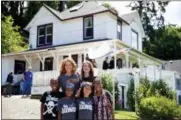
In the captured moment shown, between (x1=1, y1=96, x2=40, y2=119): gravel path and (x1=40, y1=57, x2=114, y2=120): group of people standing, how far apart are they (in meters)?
0.18

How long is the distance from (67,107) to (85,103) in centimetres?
9

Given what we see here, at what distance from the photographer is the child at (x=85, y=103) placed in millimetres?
1819

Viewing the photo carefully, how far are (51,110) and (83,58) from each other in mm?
751

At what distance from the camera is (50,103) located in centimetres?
188

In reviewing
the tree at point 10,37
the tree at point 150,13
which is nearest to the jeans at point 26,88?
the tree at point 10,37

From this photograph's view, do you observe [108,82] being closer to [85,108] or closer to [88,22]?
[85,108]

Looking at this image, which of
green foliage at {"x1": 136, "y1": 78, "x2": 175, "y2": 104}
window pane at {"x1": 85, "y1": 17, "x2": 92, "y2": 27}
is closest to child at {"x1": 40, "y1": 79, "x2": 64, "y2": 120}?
green foliage at {"x1": 136, "y1": 78, "x2": 175, "y2": 104}

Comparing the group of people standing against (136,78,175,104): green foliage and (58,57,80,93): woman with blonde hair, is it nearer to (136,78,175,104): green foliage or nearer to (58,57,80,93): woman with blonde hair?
(58,57,80,93): woman with blonde hair

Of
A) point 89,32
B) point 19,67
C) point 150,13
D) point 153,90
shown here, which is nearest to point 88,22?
point 89,32

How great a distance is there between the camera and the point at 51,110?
74.2 inches

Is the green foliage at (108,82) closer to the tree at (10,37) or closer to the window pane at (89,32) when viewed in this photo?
the tree at (10,37)

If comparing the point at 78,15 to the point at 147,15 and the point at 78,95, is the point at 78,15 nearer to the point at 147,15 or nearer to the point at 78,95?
the point at 147,15

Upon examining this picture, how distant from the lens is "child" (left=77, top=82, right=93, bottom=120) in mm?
1819

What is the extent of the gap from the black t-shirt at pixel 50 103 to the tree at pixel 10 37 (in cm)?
48
